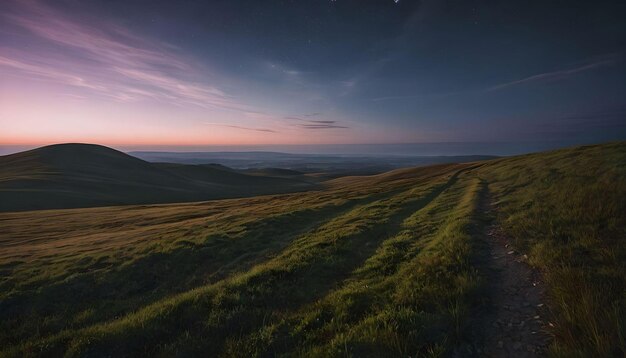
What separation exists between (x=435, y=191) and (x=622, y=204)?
25577 mm

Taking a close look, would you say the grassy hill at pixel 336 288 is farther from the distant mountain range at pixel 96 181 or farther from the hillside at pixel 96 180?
the distant mountain range at pixel 96 181

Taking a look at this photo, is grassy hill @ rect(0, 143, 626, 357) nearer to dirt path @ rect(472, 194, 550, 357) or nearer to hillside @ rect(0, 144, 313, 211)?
dirt path @ rect(472, 194, 550, 357)

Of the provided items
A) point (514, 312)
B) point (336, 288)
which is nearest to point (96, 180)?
point (336, 288)

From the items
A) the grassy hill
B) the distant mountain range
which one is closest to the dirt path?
the grassy hill

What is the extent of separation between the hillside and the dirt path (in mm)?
95400

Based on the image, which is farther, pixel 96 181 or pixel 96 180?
pixel 96 180

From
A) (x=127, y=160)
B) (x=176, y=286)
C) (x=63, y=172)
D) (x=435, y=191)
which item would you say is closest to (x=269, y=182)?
(x=127, y=160)

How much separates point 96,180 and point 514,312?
139m

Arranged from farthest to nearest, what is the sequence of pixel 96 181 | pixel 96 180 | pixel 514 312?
pixel 96 180, pixel 96 181, pixel 514 312

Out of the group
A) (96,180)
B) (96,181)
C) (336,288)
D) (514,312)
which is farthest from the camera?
(96,180)

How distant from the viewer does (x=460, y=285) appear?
822 cm

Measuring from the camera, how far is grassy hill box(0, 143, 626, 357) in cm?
645

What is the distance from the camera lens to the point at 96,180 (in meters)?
112

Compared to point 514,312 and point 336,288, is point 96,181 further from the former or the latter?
point 514,312
